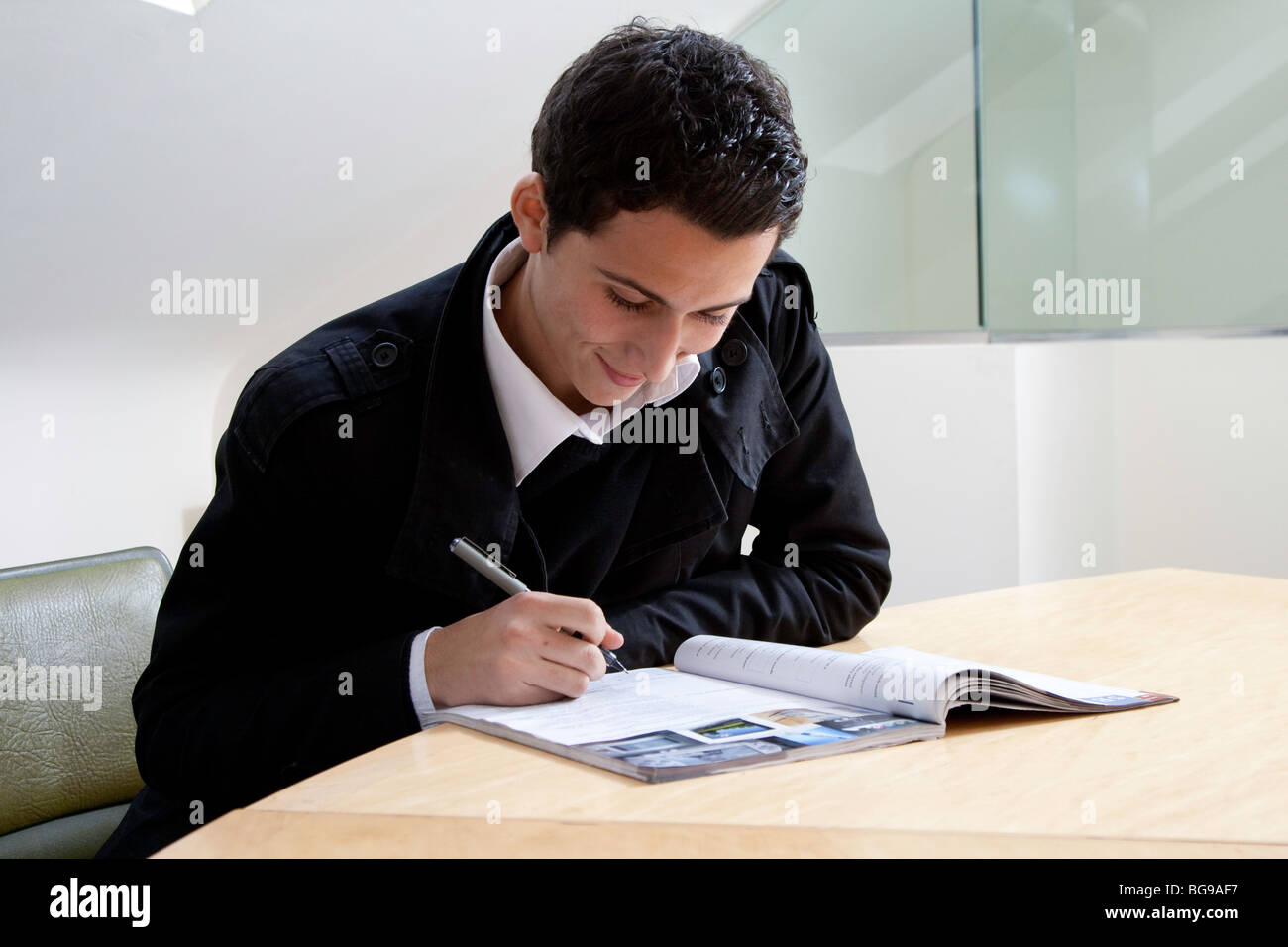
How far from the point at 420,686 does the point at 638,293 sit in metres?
0.39

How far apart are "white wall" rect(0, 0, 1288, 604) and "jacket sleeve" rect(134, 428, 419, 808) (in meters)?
1.55

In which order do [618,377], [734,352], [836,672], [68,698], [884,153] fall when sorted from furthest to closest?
1. [884,153]
2. [68,698]
3. [734,352]
4. [618,377]
5. [836,672]

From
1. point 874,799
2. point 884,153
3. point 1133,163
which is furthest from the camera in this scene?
point 884,153

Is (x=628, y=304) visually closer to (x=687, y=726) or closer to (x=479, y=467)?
(x=479, y=467)

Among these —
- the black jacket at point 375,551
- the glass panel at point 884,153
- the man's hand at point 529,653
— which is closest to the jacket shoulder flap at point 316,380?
the black jacket at point 375,551

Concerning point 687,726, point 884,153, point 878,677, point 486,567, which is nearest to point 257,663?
point 486,567

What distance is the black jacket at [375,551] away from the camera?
3.62 feet

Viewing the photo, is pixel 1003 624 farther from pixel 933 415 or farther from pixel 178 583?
pixel 933 415

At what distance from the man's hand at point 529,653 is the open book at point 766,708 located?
16 millimetres

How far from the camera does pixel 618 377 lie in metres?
1.19

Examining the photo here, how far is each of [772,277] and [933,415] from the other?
72.8 inches

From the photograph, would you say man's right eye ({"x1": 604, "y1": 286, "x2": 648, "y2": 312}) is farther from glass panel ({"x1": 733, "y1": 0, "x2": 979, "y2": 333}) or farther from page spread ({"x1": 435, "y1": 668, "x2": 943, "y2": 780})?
glass panel ({"x1": 733, "y1": 0, "x2": 979, "y2": 333})

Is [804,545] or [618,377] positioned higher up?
[618,377]

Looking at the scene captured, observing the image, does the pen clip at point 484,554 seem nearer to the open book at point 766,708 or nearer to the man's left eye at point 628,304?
the open book at point 766,708
